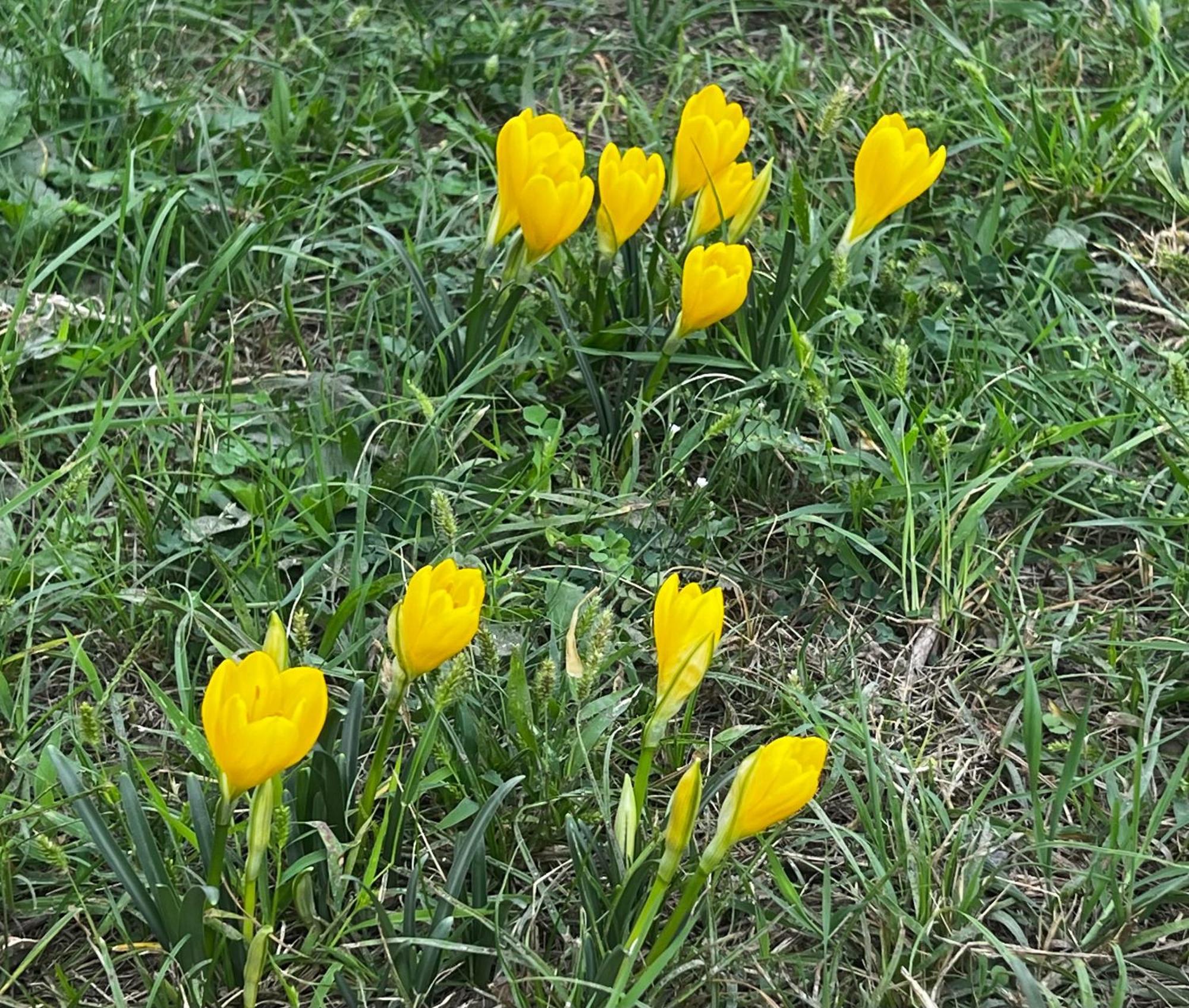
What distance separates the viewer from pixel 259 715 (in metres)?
1.32

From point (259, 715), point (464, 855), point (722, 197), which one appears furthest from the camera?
point (722, 197)

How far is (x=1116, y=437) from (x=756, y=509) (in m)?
0.70

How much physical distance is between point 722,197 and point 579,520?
68cm

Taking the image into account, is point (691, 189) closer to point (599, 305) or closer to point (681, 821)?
point (599, 305)

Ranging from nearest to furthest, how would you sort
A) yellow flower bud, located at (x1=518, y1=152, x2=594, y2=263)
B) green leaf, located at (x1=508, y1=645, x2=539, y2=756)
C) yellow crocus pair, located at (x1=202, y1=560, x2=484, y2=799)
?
1. yellow crocus pair, located at (x1=202, y1=560, x2=484, y2=799)
2. green leaf, located at (x1=508, y1=645, x2=539, y2=756)
3. yellow flower bud, located at (x1=518, y1=152, x2=594, y2=263)

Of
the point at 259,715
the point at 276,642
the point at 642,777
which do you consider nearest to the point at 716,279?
the point at 642,777

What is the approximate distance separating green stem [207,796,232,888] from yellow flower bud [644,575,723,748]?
522 mm

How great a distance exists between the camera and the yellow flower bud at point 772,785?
4.57 ft

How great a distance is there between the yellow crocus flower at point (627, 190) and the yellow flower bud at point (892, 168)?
38cm

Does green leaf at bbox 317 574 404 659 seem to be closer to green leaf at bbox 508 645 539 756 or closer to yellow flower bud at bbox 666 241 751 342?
green leaf at bbox 508 645 539 756

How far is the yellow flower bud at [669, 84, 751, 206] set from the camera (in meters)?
2.25

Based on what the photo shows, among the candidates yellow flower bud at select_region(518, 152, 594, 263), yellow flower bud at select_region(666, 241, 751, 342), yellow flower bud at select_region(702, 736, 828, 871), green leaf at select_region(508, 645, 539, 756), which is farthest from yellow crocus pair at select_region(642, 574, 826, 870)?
yellow flower bud at select_region(518, 152, 594, 263)

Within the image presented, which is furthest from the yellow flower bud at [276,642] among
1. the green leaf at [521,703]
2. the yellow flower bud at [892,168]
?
the yellow flower bud at [892,168]

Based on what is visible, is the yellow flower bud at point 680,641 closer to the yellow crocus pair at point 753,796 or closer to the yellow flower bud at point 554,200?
the yellow crocus pair at point 753,796
